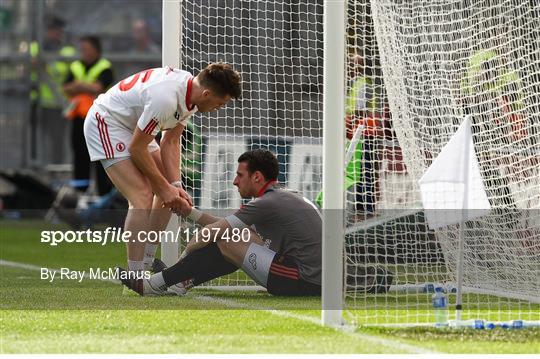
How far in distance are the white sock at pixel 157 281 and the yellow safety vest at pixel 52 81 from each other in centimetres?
1155

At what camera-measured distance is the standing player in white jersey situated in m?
7.34

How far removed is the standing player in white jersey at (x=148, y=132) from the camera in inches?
289

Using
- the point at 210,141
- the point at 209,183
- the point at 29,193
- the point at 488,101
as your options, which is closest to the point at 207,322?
the point at 488,101

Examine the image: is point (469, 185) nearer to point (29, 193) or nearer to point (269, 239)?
point (269, 239)

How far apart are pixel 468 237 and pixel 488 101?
33.7 inches

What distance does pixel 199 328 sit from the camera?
604 centimetres

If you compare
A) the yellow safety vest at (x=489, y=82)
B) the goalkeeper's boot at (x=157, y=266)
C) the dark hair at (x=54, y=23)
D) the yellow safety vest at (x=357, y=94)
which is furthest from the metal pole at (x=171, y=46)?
the dark hair at (x=54, y=23)

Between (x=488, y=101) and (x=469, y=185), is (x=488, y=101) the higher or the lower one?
the higher one

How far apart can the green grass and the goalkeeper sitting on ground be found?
145 millimetres

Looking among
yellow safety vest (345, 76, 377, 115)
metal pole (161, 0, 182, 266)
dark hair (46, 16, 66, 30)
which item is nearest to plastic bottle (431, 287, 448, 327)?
yellow safety vest (345, 76, 377, 115)

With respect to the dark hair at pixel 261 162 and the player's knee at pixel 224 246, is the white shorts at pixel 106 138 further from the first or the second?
the player's knee at pixel 224 246

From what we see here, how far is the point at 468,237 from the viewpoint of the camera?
7852 mm

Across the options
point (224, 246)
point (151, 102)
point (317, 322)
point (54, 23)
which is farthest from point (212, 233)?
point (54, 23)

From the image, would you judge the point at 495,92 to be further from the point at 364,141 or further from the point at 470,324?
the point at 470,324
